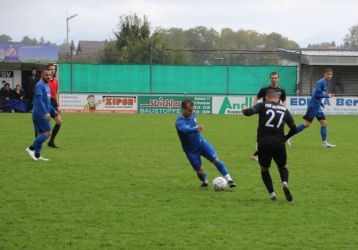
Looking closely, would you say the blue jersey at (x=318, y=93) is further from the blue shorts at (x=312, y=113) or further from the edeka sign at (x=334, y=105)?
the edeka sign at (x=334, y=105)

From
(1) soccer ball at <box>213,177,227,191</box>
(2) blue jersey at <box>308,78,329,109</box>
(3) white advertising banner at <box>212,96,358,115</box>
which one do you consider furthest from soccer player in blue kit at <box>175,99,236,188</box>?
(3) white advertising banner at <box>212,96,358,115</box>

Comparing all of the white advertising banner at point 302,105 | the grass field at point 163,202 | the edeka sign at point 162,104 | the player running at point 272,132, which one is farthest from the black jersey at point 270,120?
the edeka sign at point 162,104

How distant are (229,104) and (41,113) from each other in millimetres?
19001

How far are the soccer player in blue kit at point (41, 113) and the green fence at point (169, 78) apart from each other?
2059 cm

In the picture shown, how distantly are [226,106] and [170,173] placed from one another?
19942 millimetres

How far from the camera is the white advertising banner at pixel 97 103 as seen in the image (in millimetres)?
31312

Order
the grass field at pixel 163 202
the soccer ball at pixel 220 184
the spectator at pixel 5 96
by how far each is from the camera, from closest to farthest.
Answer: the grass field at pixel 163 202, the soccer ball at pixel 220 184, the spectator at pixel 5 96

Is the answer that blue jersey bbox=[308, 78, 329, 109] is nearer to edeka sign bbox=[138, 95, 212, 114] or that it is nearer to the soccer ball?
the soccer ball

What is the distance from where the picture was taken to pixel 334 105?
3155cm

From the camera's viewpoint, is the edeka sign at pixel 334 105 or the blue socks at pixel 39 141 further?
the edeka sign at pixel 334 105

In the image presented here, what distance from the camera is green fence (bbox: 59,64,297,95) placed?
34.0 meters

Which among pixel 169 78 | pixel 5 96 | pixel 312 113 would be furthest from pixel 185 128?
pixel 169 78

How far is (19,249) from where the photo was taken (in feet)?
21.2

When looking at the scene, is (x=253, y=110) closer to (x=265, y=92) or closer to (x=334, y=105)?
(x=265, y=92)
